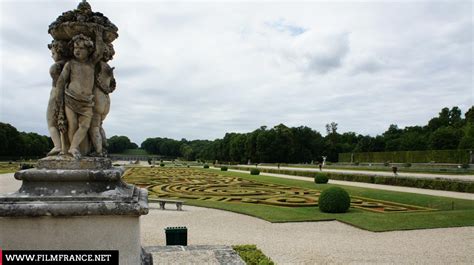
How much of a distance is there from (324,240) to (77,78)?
7.52 meters

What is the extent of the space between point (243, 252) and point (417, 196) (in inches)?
563

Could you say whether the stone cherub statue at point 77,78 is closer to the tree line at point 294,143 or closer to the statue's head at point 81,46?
the statue's head at point 81,46

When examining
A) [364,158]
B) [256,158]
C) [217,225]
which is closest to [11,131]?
[256,158]

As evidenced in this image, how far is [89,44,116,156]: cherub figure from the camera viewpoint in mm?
4113

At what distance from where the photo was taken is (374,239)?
976 centimetres

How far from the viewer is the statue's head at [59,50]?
3.99 meters

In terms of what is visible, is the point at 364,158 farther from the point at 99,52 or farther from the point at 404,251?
the point at 99,52

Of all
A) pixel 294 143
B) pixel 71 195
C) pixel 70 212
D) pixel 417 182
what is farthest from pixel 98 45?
pixel 294 143

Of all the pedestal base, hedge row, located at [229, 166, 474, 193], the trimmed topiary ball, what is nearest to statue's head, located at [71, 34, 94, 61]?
the pedestal base

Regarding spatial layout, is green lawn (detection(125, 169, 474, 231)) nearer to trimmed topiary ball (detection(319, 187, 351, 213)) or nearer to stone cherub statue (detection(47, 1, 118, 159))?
trimmed topiary ball (detection(319, 187, 351, 213))

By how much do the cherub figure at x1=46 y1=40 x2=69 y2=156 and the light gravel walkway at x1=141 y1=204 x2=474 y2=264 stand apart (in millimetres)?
5100

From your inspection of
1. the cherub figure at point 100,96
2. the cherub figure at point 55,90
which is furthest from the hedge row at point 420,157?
the cherub figure at point 55,90

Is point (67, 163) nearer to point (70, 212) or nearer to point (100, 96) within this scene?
point (70, 212)

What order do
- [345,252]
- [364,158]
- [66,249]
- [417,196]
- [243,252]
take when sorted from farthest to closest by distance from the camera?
1. [364,158]
2. [417,196]
3. [345,252]
4. [243,252]
5. [66,249]
